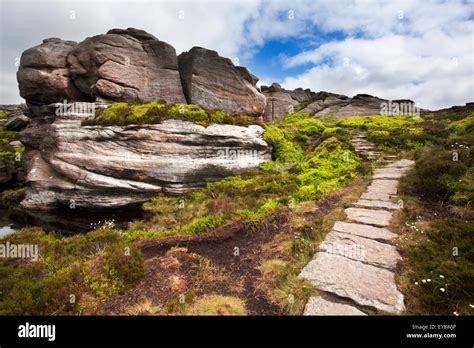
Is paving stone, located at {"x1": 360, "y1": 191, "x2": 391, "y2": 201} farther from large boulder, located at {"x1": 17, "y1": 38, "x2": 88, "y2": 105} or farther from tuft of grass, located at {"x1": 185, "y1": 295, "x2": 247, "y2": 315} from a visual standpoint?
large boulder, located at {"x1": 17, "y1": 38, "x2": 88, "y2": 105}

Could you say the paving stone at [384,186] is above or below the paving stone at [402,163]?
below

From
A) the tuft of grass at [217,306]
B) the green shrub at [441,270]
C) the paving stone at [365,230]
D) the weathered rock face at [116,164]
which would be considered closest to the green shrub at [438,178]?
the green shrub at [441,270]

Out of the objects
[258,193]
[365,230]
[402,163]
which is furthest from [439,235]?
[402,163]

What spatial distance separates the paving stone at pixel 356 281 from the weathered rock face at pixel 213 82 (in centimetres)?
1881

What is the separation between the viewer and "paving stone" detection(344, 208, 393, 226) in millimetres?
8172

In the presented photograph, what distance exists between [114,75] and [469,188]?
73.7 ft

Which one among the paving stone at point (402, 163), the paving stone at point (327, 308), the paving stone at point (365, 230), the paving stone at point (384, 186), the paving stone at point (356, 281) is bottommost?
the paving stone at point (327, 308)

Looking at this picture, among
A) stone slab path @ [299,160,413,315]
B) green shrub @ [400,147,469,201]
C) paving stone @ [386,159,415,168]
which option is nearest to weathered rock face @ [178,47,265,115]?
paving stone @ [386,159,415,168]

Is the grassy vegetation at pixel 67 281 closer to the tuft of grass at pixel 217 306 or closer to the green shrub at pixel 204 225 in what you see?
the tuft of grass at pixel 217 306

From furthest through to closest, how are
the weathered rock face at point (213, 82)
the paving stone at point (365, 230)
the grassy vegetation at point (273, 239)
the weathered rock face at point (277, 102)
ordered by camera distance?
the weathered rock face at point (277, 102), the weathered rock face at point (213, 82), the paving stone at point (365, 230), the grassy vegetation at point (273, 239)

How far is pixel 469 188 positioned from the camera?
27.7 ft

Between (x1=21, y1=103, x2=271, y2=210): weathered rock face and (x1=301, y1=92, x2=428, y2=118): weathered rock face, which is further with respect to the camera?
(x1=301, y1=92, x2=428, y2=118): weathered rock face

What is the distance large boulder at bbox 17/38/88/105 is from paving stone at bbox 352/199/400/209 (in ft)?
72.6

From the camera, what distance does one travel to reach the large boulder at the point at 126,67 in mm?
18438
